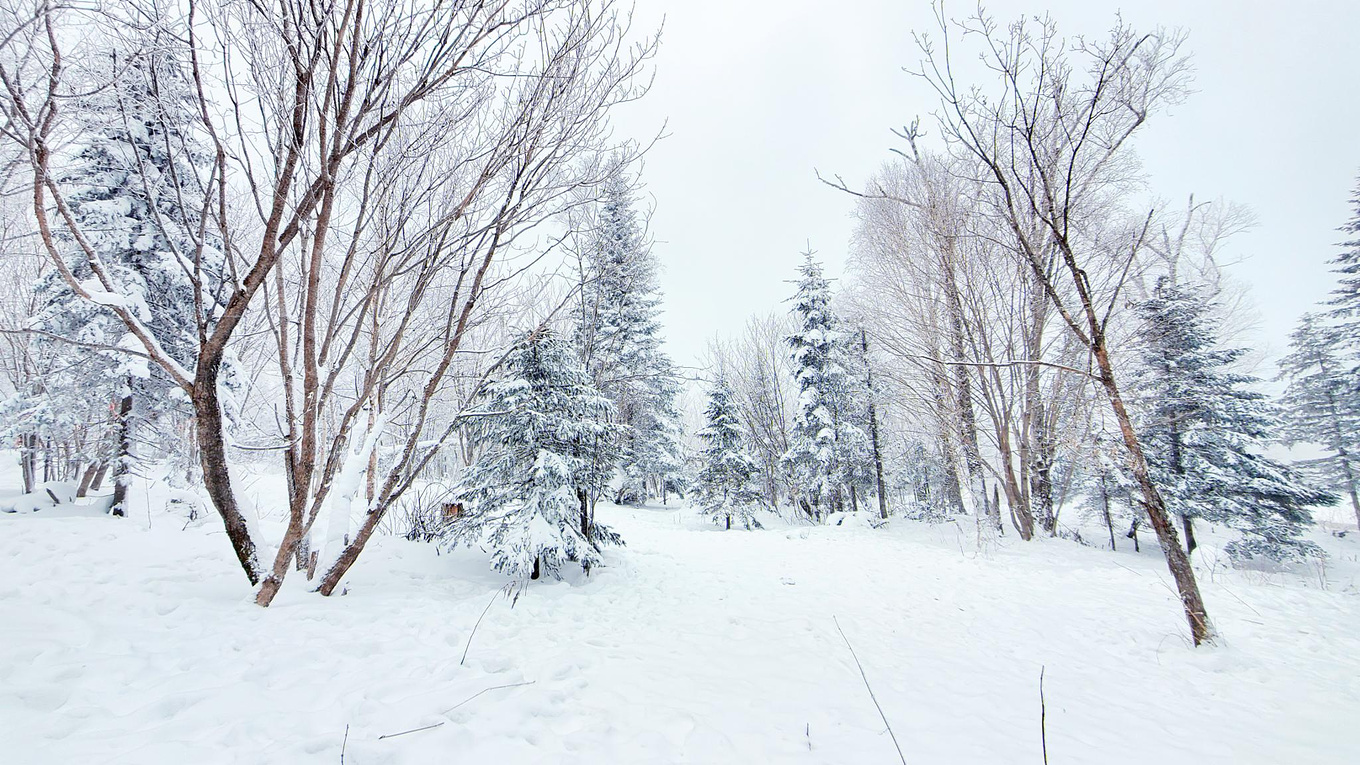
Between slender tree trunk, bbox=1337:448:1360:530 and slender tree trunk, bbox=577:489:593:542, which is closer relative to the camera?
slender tree trunk, bbox=577:489:593:542

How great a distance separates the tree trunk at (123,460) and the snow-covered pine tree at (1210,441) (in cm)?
1844

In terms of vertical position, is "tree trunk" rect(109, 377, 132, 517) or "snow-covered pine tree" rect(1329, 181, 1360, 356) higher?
"snow-covered pine tree" rect(1329, 181, 1360, 356)

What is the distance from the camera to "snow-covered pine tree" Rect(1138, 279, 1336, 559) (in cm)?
979

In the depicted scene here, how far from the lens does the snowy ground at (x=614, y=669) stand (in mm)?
2092

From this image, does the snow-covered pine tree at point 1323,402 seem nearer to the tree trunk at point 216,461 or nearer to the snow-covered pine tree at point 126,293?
the tree trunk at point 216,461

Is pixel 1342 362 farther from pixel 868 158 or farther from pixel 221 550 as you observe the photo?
pixel 868 158

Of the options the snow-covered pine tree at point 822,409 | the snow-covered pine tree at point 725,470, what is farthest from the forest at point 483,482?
the snow-covered pine tree at point 822,409

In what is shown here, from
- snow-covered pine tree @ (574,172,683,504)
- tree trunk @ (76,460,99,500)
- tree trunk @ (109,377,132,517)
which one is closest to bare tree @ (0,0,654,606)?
tree trunk @ (109,377,132,517)

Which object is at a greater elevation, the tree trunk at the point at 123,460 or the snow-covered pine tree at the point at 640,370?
the snow-covered pine tree at the point at 640,370

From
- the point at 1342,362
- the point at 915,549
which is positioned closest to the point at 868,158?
the point at 1342,362

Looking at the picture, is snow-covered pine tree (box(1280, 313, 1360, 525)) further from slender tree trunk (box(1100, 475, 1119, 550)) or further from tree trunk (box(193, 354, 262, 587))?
tree trunk (box(193, 354, 262, 587))

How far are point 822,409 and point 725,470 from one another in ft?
11.5

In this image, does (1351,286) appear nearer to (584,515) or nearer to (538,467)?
(584,515)

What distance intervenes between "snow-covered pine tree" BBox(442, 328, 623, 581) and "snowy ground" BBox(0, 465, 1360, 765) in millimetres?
464
